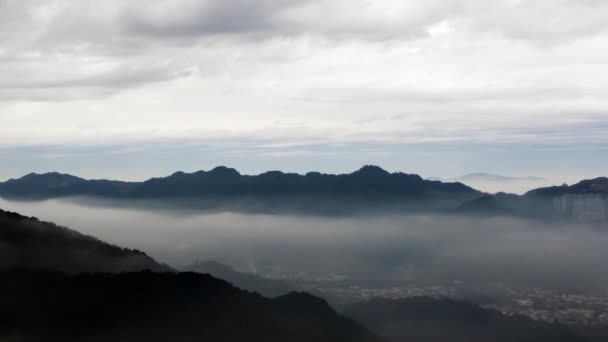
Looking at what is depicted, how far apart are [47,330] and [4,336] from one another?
16.6m

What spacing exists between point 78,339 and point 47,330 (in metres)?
11.6

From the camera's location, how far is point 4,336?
18325 cm

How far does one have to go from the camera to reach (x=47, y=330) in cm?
19788

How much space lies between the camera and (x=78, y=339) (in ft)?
648

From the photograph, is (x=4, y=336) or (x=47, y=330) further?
(x=47, y=330)

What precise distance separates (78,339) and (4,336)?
24086mm

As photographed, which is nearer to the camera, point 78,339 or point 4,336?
point 4,336

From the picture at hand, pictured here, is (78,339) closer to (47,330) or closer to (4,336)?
(47,330)

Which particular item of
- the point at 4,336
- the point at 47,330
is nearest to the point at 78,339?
the point at 47,330
